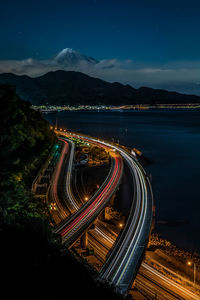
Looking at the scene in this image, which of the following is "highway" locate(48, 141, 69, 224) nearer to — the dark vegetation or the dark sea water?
the dark vegetation

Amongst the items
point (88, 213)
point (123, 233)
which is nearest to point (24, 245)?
point (123, 233)

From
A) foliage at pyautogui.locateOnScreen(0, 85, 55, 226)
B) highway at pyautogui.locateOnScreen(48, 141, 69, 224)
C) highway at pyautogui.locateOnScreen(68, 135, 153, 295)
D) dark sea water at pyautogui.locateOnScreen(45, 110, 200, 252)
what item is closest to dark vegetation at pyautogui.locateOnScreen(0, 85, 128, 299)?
foliage at pyautogui.locateOnScreen(0, 85, 55, 226)

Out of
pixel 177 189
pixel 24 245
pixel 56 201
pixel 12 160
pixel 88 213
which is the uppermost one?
pixel 12 160

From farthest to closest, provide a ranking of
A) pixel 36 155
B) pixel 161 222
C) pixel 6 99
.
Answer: pixel 161 222 → pixel 36 155 → pixel 6 99

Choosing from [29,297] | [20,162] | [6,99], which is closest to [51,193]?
Answer: [20,162]

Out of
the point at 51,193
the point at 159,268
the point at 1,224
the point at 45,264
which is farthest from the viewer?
the point at 51,193

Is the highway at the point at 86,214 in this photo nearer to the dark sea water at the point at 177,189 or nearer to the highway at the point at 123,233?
the highway at the point at 123,233

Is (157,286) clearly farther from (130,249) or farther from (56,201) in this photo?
(56,201)

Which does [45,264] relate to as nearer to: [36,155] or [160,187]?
[36,155]
